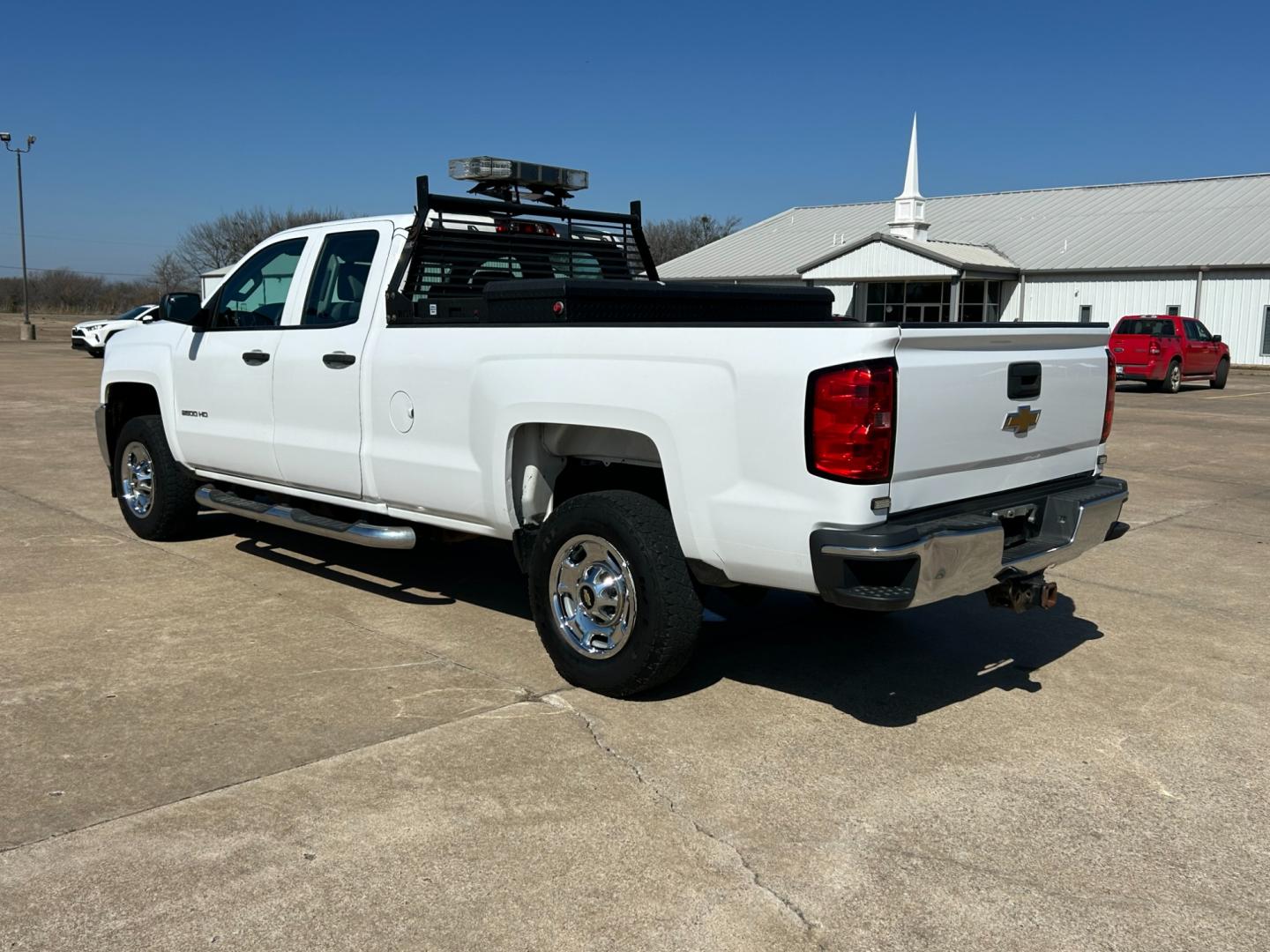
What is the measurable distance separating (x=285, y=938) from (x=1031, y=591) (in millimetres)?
3112

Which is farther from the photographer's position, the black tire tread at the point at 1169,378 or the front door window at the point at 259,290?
the black tire tread at the point at 1169,378

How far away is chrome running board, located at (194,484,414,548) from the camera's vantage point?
5.78m

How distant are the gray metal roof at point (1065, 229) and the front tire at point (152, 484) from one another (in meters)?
34.8

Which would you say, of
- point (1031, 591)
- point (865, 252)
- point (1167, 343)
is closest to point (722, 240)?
point (865, 252)

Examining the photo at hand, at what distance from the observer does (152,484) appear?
305 inches

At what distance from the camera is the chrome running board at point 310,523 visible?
19.0ft

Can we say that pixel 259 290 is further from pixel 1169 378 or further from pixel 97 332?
pixel 97 332

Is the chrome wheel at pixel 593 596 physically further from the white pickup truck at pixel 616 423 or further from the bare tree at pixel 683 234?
the bare tree at pixel 683 234

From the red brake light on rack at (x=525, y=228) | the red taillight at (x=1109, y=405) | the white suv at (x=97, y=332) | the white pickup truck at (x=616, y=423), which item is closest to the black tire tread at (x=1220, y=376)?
the white pickup truck at (x=616, y=423)

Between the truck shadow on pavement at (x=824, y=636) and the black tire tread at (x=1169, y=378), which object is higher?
the black tire tread at (x=1169, y=378)

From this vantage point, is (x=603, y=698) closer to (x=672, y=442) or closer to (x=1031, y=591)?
(x=672, y=442)

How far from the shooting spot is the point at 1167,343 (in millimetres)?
A: 26000

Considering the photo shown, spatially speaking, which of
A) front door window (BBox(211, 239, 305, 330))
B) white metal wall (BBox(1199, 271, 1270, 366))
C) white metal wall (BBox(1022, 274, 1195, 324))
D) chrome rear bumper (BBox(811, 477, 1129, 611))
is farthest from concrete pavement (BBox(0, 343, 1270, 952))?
white metal wall (BBox(1022, 274, 1195, 324))

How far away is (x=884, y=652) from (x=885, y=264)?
3453 cm
